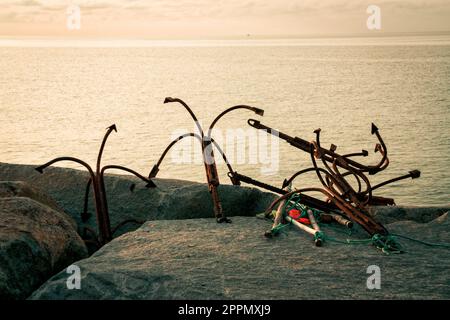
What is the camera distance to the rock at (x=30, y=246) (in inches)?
149

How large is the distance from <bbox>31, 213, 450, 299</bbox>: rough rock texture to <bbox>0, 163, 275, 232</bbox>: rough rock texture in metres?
0.63

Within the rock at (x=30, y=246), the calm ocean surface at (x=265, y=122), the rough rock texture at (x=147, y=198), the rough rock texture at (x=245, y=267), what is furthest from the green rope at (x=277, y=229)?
the calm ocean surface at (x=265, y=122)

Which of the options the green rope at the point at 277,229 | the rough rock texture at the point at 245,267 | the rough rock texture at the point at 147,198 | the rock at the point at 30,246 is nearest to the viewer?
the rough rock texture at the point at 245,267

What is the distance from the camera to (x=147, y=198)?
5.81 metres

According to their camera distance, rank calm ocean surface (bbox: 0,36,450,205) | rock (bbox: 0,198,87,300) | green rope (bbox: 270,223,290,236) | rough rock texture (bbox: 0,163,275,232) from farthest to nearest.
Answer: calm ocean surface (bbox: 0,36,450,205), rough rock texture (bbox: 0,163,275,232), green rope (bbox: 270,223,290,236), rock (bbox: 0,198,87,300)

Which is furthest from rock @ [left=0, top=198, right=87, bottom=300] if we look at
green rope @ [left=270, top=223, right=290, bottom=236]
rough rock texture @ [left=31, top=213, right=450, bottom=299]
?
green rope @ [left=270, top=223, right=290, bottom=236]

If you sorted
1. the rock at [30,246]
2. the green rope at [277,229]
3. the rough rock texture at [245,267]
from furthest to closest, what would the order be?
the green rope at [277,229], the rock at [30,246], the rough rock texture at [245,267]

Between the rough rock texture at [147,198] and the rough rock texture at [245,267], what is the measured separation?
0.63m

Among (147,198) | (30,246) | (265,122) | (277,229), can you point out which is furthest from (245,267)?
(265,122)

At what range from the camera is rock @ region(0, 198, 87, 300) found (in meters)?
3.79

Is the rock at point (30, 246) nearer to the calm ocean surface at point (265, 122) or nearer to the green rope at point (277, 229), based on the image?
the green rope at point (277, 229)

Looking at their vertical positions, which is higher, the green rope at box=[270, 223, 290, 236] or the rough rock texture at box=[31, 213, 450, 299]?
the green rope at box=[270, 223, 290, 236]

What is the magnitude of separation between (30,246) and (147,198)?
1.95 metres

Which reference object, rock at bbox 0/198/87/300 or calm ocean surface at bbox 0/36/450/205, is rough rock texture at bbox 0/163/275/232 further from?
calm ocean surface at bbox 0/36/450/205
